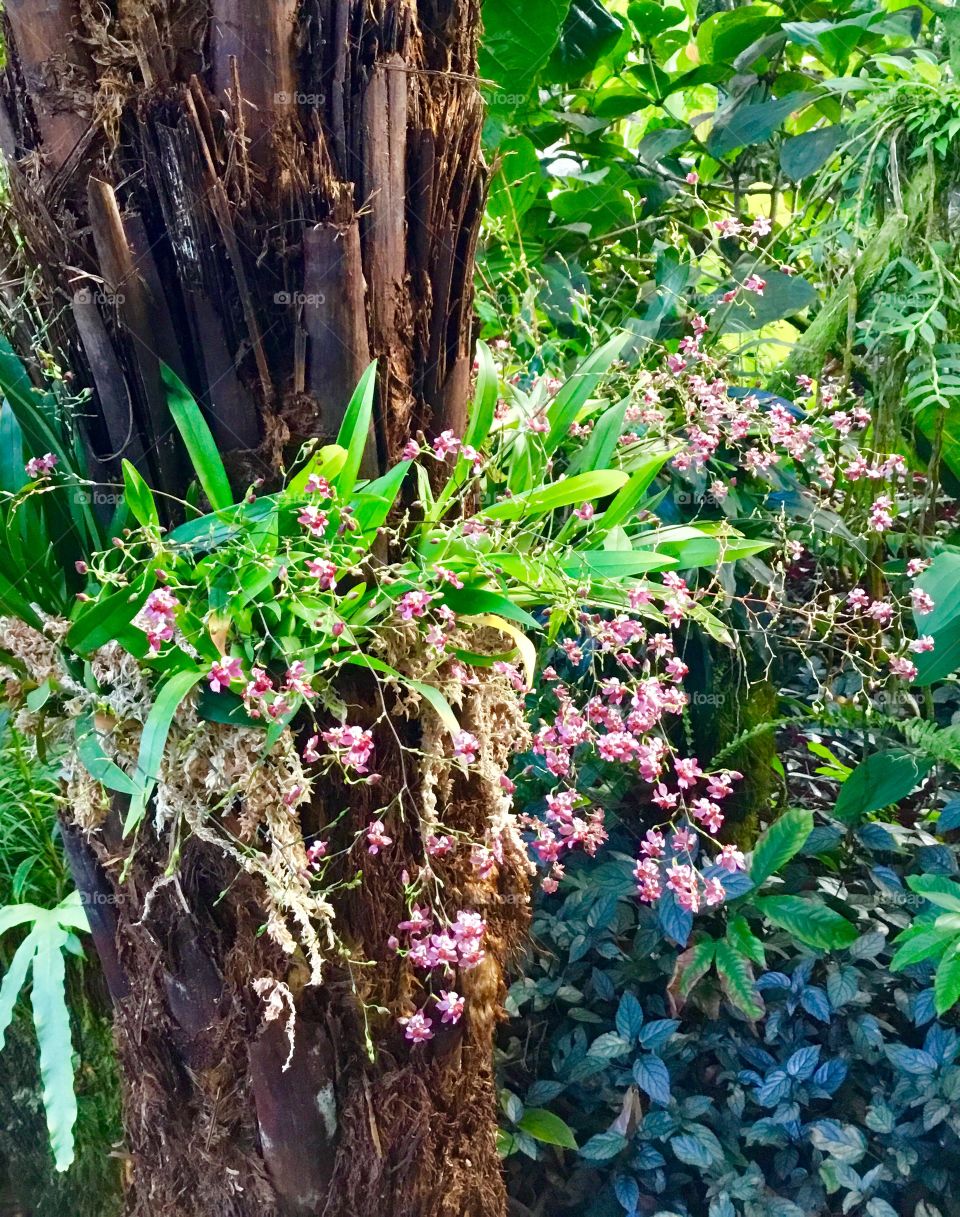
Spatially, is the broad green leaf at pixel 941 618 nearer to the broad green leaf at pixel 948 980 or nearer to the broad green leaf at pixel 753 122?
the broad green leaf at pixel 948 980

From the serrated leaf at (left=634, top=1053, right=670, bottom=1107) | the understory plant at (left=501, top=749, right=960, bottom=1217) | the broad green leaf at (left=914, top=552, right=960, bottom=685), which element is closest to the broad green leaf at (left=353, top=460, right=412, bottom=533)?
the broad green leaf at (left=914, top=552, right=960, bottom=685)

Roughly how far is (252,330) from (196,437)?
0.11 m

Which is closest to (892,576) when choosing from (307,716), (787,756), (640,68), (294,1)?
(787,756)

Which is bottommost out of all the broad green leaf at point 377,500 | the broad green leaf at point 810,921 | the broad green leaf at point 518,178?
the broad green leaf at point 810,921

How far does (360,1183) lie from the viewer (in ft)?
3.20

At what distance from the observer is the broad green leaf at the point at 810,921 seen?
4.59 ft

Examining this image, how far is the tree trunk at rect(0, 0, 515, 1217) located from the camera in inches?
30.0

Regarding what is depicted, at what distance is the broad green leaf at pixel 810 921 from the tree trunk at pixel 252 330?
23.9 inches

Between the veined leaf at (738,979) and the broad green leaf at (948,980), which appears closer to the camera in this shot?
the broad green leaf at (948,980)

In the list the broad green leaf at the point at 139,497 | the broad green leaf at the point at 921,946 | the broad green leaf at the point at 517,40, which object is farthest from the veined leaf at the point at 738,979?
the broad green leaf at the point at 517,40

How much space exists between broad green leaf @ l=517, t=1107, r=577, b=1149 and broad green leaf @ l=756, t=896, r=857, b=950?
46 centimetres

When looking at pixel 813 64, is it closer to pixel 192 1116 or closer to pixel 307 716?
pixel 307 716

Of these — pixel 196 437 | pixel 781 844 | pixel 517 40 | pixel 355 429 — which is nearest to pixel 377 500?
pixel 355 429

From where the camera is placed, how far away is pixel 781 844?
1447 millimetres
